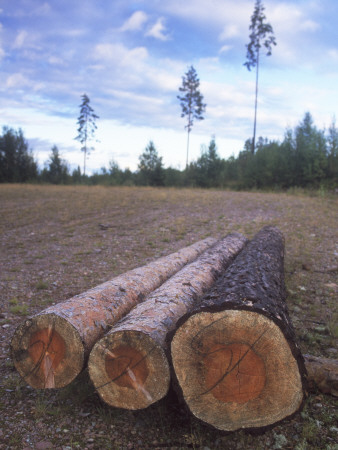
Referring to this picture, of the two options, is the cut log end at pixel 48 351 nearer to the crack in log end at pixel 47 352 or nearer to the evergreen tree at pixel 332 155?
the crack in log end at pixel 47 352

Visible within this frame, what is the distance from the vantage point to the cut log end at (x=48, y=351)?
2.50 m

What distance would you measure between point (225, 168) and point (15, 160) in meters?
21.8

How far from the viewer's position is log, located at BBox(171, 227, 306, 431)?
82.6 inches

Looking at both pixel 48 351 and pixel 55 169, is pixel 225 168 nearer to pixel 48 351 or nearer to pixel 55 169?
pixel 55 169

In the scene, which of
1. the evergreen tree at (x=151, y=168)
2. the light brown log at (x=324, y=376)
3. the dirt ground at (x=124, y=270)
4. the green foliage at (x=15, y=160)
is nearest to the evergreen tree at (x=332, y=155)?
the dirt ground at (x=124, y=270)

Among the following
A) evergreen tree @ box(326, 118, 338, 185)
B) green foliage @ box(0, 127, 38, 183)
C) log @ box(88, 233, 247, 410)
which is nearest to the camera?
log @ box(88, 233, 247, 410)

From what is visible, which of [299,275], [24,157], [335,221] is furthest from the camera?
[24,157]

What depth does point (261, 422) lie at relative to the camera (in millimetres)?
2121

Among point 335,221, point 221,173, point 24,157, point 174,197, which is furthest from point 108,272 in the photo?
point 24,157

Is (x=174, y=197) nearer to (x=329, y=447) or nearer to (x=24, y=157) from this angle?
(x=329, y=447)

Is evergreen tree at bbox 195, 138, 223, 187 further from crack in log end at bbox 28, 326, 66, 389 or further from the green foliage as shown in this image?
crack in log end at bbox 28, 326, 66, 389

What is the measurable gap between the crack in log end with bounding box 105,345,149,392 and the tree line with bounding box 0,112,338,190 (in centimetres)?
2084

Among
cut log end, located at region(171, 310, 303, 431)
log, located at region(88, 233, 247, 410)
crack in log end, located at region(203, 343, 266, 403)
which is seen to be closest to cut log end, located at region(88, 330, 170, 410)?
log, located at region(88, 233, 247, 410)

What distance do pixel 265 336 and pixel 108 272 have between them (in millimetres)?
4234
